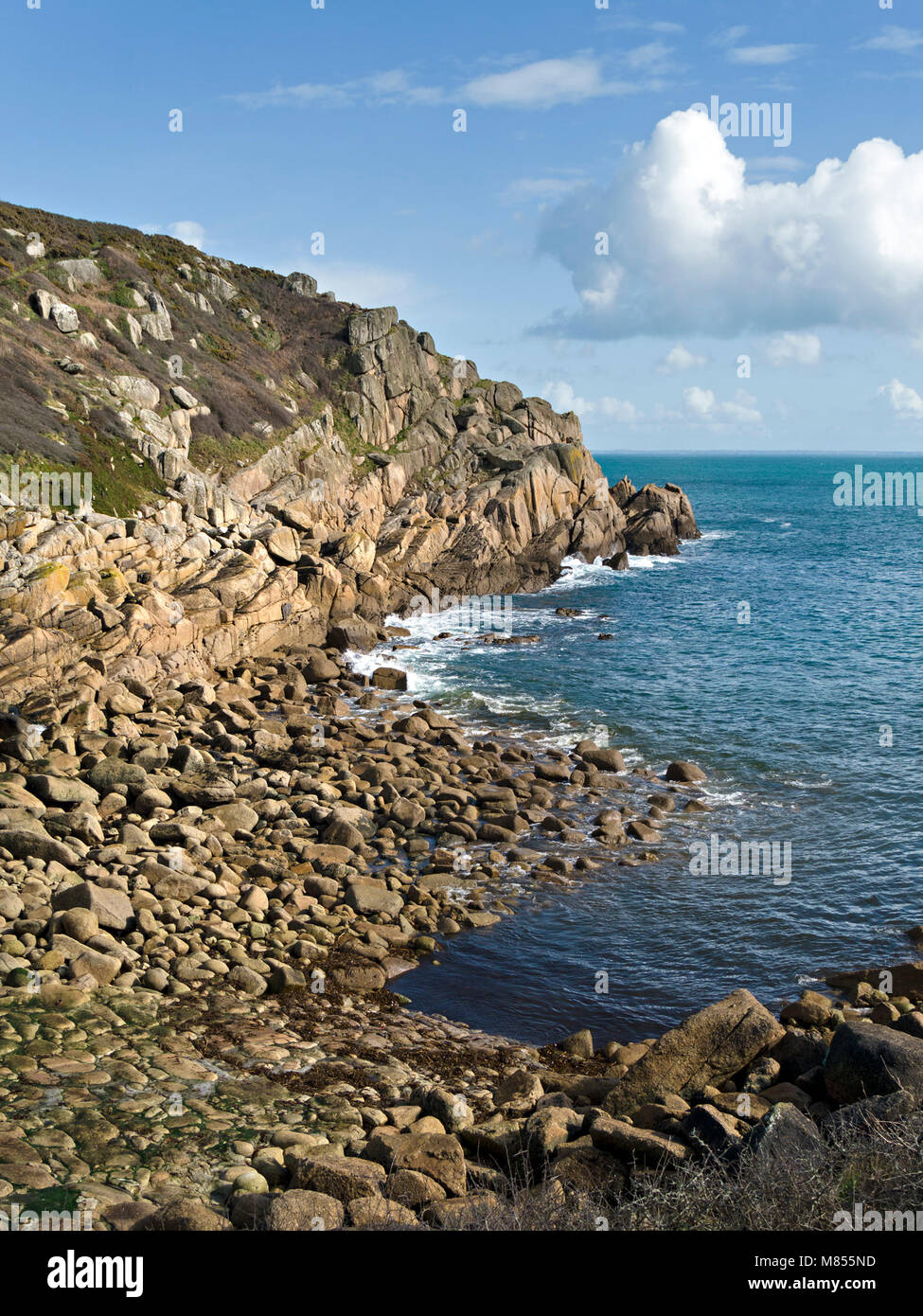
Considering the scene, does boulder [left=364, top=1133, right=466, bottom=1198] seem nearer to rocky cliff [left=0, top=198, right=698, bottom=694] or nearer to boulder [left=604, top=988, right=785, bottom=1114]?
boulder [left=604, top=988, right=785, bottom=1114]

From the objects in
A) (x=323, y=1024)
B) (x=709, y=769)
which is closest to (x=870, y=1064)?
(x=323, y=1024)

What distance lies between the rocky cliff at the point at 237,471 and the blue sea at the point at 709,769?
5639mm

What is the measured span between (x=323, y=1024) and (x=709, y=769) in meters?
17.2

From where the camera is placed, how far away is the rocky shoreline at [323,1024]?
974cm

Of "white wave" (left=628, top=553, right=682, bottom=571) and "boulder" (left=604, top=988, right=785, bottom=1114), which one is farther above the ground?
"white wave" (left=628, top=553, right=682, bottom=571)

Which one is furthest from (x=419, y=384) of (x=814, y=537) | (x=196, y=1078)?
(x=196, y=1078)

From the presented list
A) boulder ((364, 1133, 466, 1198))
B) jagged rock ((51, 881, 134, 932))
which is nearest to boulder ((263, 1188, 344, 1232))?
boulder ((364, 1133, 466, 1198))

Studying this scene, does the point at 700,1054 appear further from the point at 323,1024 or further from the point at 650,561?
the point at 650,561

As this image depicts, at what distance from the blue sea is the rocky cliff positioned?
5639 millimetres

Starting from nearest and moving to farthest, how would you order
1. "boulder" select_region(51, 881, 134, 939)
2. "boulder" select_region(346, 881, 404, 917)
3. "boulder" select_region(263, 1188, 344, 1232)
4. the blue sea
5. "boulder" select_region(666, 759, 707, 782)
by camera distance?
"boulder" select_region(263, 1188, 344, 1232) → "boulder" select_region(51, 881, 134, 939) → the blue sea → "boulder" select_region(346, 881, 404, 917) → "boulder" select_region(666, 759, 707, 782)

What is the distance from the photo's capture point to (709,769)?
2878 centimetres

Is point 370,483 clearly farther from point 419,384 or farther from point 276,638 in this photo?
point 276,638

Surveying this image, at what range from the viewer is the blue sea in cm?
1783
